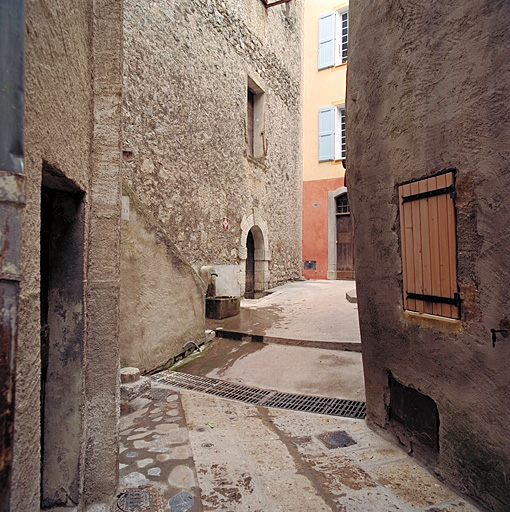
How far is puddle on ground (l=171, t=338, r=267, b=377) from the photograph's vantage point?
14.8 feet

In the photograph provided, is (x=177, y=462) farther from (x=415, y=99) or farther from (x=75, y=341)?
(x=415, y=99)

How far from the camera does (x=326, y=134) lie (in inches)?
543

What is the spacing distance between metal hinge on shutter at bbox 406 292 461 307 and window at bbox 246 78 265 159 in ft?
27.3

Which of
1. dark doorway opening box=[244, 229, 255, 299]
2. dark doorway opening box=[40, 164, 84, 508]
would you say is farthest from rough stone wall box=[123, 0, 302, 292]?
dark doorway opening box=[40, 164, 84, 508]

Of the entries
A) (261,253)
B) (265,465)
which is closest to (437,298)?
(265,465)

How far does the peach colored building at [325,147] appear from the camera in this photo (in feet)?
45.1

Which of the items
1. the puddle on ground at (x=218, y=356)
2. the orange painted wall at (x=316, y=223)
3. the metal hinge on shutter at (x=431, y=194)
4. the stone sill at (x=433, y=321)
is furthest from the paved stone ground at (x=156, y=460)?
the orange painted wall at (x=316, y=223)

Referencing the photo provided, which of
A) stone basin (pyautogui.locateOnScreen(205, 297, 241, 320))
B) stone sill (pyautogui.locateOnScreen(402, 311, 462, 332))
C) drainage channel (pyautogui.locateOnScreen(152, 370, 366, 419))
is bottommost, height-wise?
drainage channel (pyautogui.locateOnScreen(152, 370, 366, 419))

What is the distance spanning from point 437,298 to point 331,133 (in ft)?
40.3

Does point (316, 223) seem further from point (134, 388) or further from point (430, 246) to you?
point (430, 246)

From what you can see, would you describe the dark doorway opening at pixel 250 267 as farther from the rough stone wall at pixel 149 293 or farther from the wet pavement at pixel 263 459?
Result: the wet pavement at pixel 263 459

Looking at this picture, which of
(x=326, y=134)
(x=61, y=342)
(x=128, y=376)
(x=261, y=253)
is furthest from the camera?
(x=326, y=134)

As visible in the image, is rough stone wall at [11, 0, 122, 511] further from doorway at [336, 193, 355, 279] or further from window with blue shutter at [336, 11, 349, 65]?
window with blue shutter at [336, 11, 349, 65]

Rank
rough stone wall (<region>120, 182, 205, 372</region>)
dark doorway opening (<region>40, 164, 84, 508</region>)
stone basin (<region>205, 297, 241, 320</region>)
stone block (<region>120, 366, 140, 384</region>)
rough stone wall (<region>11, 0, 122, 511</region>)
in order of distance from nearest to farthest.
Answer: rough stone wall (<region>11, 0, 122, 511</region>), dark doorway opening (<region>40, 164, 84, 508</region>), stone block (<region>120, 366, 140, 384</region>), rough stone wall (<region>120, 182, 205, 372</region>), stone basin (<region>205, 297, 241, 320</region>)
